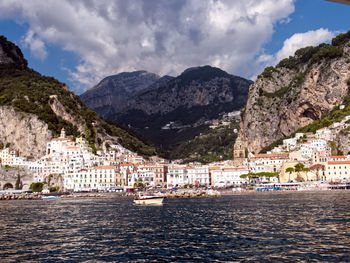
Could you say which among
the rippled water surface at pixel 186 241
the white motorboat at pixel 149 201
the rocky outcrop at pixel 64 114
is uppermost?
the rocky outcrop at pixel 64 114

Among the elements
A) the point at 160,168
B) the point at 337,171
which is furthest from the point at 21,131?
the point at 337,171

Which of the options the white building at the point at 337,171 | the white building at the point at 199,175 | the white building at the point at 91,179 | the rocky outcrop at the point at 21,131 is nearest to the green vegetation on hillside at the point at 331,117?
the white building at the point at 337,171

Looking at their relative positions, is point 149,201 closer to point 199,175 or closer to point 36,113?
point 199,175

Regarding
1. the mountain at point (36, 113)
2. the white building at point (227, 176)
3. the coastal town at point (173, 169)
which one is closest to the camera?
the coastal town at point (173, 169)

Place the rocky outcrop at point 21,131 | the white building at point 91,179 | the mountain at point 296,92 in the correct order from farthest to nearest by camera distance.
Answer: the mountain at point 296,92, the rocky outcrop at point 21,131, the white building at point 91,179

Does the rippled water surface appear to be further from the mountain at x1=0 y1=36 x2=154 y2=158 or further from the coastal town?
the mountain at x1=0 y1=36 x2=154 y2=158

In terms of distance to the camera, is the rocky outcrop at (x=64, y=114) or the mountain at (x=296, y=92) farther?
the mountain at (x=296, y=92)

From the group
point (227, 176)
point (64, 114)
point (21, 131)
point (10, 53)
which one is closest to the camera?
point (21, 131)

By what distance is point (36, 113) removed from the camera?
401 feet

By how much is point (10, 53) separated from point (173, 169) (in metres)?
106

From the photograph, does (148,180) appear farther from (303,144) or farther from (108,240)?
(108,240)

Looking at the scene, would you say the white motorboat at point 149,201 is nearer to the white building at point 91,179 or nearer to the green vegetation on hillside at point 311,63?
the white building at point 91,179

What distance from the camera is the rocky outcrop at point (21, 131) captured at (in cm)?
11694

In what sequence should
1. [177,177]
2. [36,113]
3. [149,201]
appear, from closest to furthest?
[149,201]
[177,177]
[36,113]
